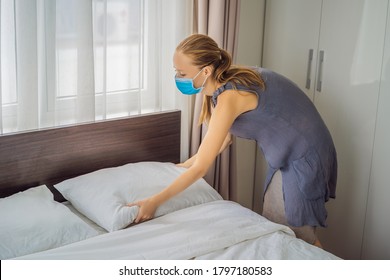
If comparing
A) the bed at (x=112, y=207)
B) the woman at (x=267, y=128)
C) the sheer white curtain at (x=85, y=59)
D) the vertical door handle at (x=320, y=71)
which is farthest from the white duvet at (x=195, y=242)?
the vertical door handle at (x=320, y=71)

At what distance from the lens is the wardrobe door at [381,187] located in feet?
8.75

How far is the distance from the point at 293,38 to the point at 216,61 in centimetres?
95

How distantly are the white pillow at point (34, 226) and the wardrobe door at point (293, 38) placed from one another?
147 cm

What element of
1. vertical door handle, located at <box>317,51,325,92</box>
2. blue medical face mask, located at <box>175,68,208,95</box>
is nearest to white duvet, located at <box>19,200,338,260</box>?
blue medical face mask, located at <box>175,68,208,95</box>

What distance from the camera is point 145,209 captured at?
2203 mm

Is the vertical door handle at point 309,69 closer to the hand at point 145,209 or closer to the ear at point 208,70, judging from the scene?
the ear at point 208,70

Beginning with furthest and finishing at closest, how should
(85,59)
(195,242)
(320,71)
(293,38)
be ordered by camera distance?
(293,38) < (320,71) < (85,59) < (195,242)

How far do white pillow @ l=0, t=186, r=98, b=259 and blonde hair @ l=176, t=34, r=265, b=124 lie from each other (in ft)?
2.50

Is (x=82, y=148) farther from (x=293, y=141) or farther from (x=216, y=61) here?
(x=293, y=141)

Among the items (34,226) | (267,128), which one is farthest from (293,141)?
(34,226)

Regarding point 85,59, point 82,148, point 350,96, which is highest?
point 85,59

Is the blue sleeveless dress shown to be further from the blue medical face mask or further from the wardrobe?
the wardrobe

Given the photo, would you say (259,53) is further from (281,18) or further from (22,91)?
(22,91)

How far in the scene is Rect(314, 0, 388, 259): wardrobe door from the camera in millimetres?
2703
